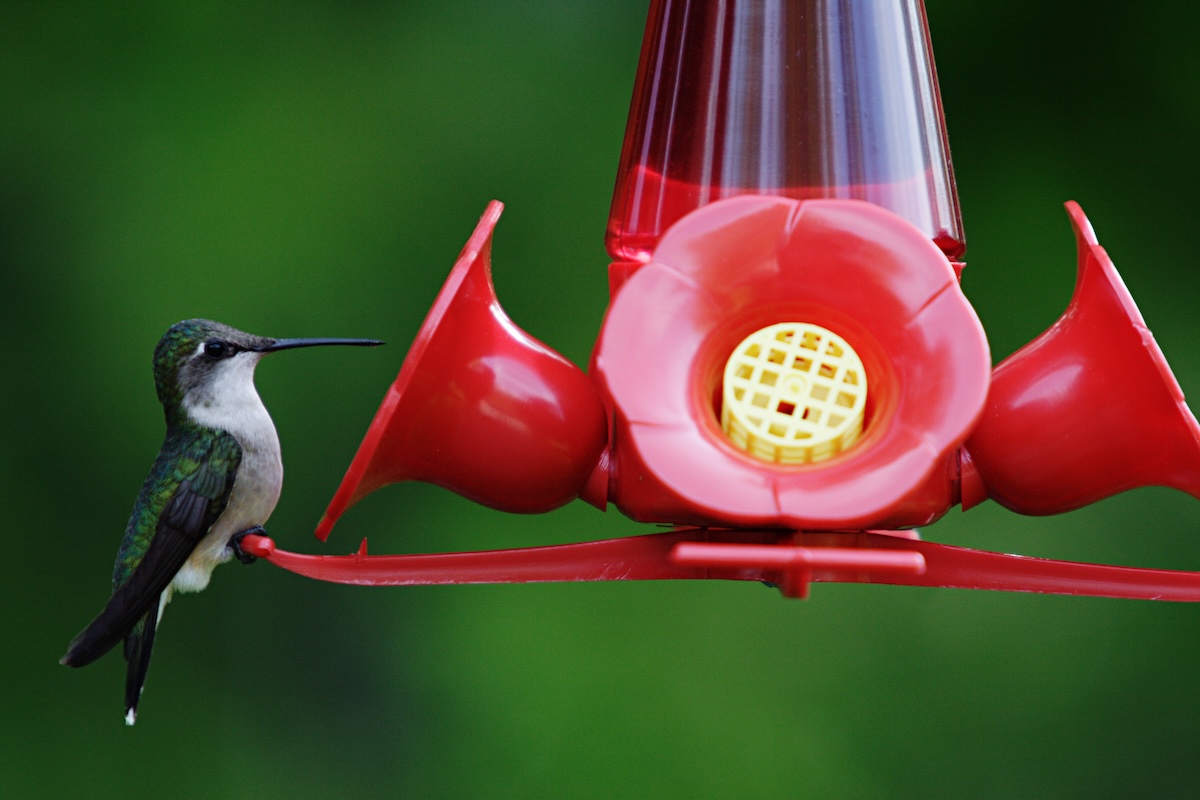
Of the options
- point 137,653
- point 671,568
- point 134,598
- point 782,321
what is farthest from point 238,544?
point 782,321

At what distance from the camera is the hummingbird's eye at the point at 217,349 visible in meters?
3.00

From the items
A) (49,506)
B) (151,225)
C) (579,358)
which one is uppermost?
(151,225)

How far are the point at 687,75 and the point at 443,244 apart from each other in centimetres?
283

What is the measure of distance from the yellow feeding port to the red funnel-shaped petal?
357 mm

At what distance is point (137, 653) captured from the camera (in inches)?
124

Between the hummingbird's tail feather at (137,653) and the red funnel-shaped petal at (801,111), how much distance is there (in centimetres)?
152

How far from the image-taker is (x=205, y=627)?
511cm

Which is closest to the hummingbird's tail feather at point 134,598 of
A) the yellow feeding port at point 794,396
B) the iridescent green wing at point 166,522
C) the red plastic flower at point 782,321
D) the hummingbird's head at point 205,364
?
the iridescent green wing at point 166,522

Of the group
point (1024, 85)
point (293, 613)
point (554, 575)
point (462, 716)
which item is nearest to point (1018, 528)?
point (1024, 85)

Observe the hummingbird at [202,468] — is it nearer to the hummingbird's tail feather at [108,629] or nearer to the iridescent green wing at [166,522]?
the iridescent green wing at [166,522]

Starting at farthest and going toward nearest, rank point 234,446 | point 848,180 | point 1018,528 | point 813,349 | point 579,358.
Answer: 1. point 579,358
2. point 1018,528
3. point 234,446
4. point 848,180
5. point 813,349

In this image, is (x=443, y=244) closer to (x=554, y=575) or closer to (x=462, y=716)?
(x=462, y=716)

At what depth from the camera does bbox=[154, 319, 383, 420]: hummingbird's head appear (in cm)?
300

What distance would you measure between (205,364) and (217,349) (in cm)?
5
